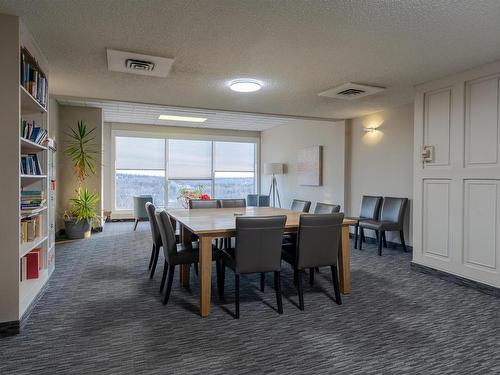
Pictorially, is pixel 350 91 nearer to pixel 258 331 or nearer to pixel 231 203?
pixel 231 203

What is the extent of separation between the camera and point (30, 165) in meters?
3.03

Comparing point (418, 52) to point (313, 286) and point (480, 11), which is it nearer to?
point (480, 11)

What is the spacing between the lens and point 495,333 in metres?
2.55

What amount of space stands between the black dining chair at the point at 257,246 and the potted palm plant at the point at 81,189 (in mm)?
4409

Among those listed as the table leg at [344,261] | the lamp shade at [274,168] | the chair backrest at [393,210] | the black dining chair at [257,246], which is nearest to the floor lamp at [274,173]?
the lamp shade at [274,168]

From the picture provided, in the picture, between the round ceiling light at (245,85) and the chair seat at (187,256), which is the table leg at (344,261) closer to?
the chair seat at (187,256)

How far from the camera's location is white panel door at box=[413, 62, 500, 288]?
3.41 m

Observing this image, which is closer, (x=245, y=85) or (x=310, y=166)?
(x=245, y=85)

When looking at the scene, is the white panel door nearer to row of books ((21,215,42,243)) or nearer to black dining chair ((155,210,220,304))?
black dining chair ((155,210,220,304))

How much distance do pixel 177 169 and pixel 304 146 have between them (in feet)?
12.0

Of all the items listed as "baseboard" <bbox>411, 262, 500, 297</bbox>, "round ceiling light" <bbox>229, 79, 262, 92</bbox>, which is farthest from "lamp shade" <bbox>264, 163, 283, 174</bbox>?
"baseboard" <bbox>411, 262, 500, 297</bbox>

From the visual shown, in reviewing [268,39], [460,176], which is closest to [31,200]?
[268,39]

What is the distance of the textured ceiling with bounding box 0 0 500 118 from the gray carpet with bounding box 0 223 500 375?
236 centimetres

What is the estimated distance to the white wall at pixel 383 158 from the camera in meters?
5.36
